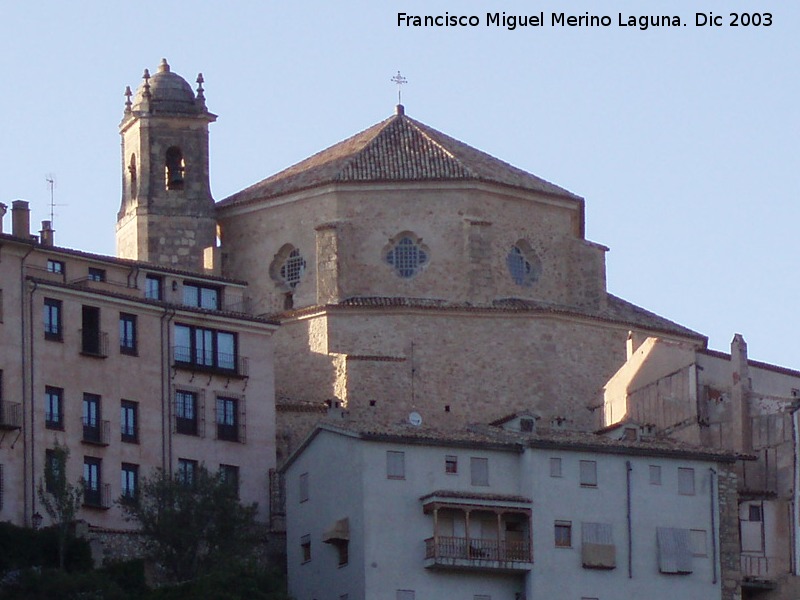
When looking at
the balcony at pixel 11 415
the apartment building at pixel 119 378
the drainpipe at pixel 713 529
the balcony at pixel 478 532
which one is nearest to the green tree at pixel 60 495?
the apartment building at pixel 119 378

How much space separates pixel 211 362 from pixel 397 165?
15.1 m

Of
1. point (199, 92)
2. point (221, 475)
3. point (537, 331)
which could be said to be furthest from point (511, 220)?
point (221, 475)

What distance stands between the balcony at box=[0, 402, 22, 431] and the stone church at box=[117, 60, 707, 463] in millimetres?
13630

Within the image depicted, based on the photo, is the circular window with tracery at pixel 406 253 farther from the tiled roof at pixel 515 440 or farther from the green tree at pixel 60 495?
the green tree at pixel 60 495

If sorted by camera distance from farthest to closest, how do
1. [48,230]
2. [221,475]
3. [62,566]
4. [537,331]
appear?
[537,331] → [48,230] → [221,475] → [62,566]

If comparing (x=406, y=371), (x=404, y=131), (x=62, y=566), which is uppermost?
(x=404, y=131)

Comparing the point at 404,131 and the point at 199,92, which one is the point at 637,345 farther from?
the point at 199,92

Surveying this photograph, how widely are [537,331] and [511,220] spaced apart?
4.13 m

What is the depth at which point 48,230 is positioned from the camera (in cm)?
8288

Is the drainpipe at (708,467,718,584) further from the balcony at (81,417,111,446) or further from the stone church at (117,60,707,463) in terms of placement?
the balcony at (81,417,111,446)

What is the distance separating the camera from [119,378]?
244 ft

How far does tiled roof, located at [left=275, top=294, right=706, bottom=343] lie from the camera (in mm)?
87750

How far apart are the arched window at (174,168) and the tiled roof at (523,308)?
6144 mm

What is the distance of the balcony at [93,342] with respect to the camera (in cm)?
7388
